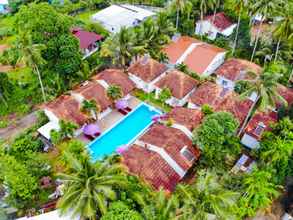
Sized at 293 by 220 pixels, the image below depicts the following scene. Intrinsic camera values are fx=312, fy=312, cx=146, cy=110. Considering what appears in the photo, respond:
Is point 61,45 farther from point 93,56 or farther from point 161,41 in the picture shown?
point 161,41

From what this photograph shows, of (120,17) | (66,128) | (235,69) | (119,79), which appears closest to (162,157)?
(66,128)

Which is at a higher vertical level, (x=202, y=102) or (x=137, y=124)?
(x=202, y=102)

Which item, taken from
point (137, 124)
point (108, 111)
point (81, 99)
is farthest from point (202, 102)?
point (81, 99)

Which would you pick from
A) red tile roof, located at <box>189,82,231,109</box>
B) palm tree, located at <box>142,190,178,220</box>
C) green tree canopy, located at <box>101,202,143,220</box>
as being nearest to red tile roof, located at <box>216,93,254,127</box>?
red tile roof, located at <box>189,82,231,109</box>

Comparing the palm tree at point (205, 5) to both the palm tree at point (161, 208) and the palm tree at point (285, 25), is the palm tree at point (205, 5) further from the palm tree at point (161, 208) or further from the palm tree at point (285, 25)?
the palm tree at point (161, 208)

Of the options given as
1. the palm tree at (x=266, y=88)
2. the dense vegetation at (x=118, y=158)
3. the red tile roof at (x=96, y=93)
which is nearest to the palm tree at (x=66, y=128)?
the dense vegetation at (x=118, y=158)
